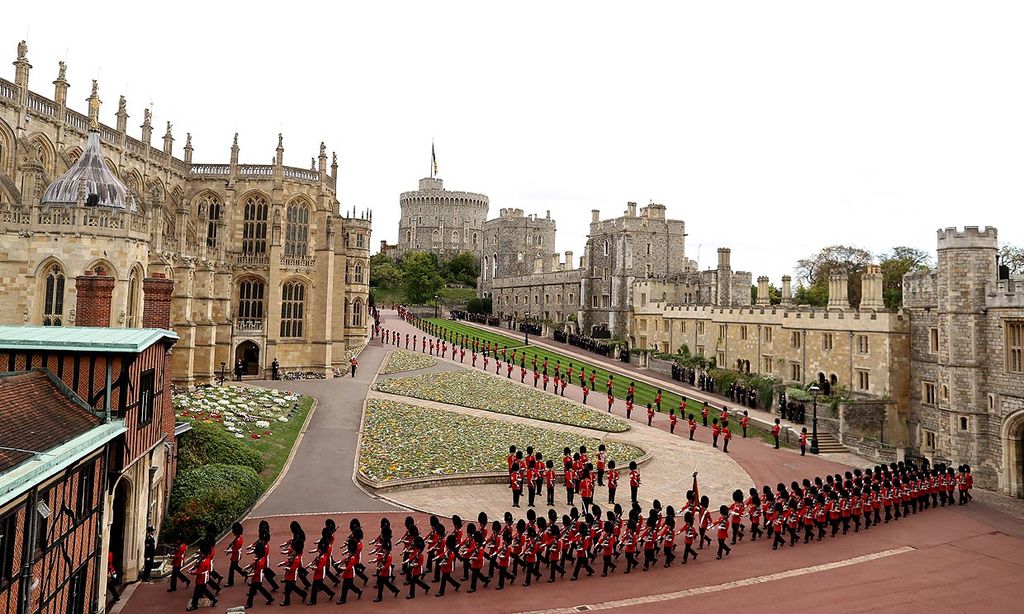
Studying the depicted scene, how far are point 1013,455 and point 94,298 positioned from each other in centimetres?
3169

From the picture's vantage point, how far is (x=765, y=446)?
96.5 ft

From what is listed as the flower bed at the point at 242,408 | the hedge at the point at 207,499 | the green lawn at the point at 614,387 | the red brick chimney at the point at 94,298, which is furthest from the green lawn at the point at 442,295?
the red brick chimney at the point at 94,298

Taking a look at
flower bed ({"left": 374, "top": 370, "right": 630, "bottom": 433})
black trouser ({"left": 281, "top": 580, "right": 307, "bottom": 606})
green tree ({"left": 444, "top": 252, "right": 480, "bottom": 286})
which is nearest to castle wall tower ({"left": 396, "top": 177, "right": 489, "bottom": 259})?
green tree ({"left": 444, "top": 252, "right": 480, "bottom": 286})

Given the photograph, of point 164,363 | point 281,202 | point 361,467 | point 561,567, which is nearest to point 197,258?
point 281,202

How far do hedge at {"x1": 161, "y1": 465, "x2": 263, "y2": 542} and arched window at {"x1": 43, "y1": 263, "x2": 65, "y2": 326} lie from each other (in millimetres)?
10878

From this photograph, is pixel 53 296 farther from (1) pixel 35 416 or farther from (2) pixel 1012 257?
(2) pixel 1012 257

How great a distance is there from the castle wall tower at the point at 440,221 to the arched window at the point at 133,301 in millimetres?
93800

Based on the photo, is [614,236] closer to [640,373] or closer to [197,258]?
[640,373]

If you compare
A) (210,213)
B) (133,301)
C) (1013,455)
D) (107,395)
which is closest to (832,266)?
(1013,455)

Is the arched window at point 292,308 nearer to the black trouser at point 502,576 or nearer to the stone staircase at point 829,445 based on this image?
the stone staircase at point 829,445

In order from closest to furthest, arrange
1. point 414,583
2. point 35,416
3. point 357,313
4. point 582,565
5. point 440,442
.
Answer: point 35,416 → point 414,583 → point 582,565 → point 440,442 → point 357,313

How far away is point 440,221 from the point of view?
397ft

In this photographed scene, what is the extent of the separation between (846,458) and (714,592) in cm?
1872

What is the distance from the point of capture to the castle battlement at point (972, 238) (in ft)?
89.8
